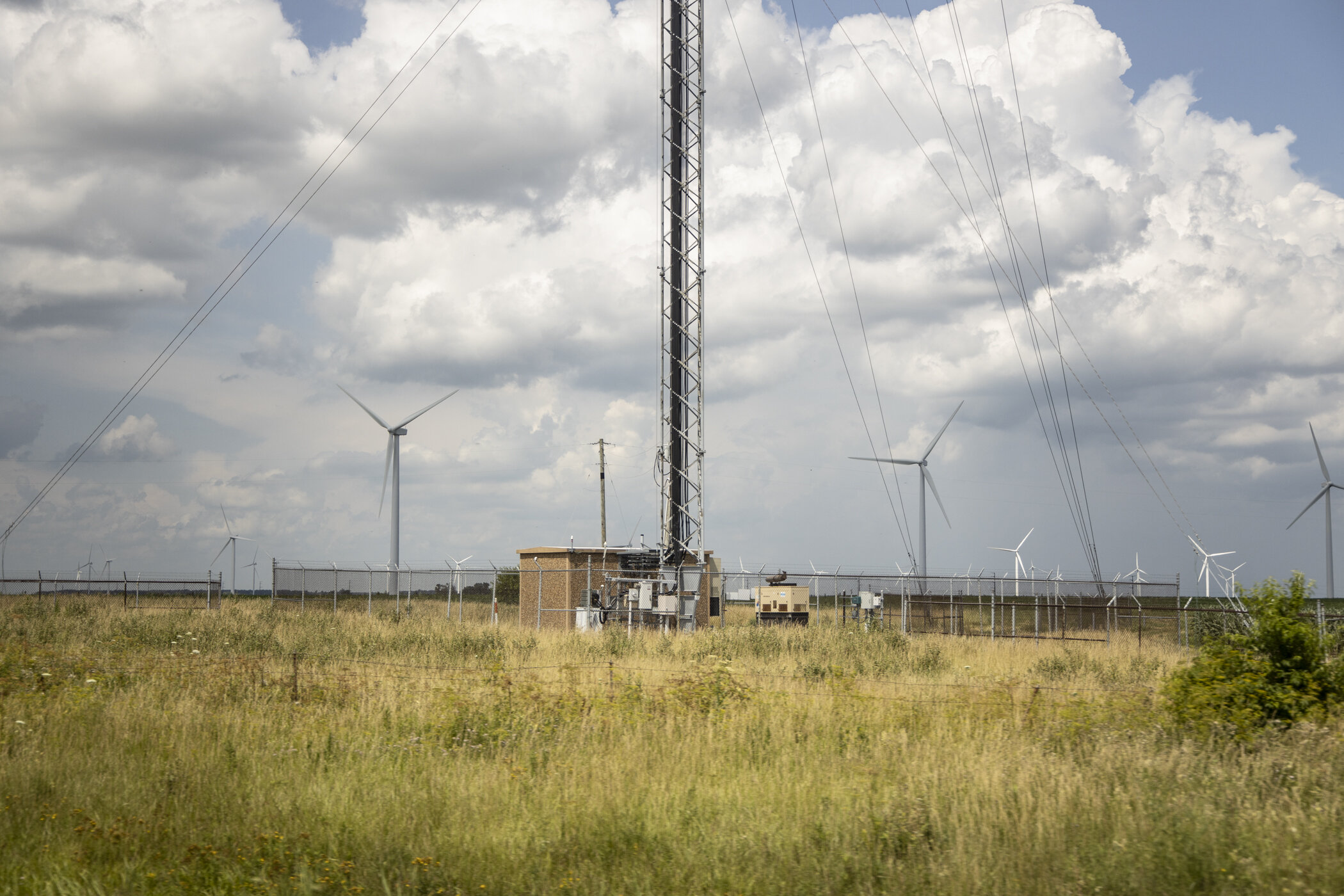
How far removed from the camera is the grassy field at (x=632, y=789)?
6621mm

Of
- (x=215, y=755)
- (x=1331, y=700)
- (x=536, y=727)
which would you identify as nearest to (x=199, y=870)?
(x=215, y=755)

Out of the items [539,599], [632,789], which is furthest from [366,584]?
[632,789]

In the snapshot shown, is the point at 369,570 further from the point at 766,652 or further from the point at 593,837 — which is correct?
the point at 593,837

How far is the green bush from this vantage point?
403 inches

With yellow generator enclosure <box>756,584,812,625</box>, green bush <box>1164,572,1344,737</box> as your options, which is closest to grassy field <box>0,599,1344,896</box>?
green bush <box>1164,572,1344,737</box>

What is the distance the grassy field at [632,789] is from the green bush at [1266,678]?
0.39 m

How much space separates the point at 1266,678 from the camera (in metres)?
10.6

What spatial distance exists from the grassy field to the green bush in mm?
393

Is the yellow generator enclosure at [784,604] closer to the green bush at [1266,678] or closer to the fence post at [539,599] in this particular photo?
the fence post at [539,599]

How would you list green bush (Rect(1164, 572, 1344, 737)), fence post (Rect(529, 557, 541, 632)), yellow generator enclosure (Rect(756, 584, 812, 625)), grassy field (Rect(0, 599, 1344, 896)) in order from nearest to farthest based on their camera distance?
grassy field (Rect(0, 599, 1344, 896)) < green bush (Rect(1164, 572, 1344, 737)) < fence post (Rect(529, 557, 541, 632)) < yellow generator enclosure (Rect(756, 584, 812, 625))

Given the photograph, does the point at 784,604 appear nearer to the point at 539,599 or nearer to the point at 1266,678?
the point at 539,599

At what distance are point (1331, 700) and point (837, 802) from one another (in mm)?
5864

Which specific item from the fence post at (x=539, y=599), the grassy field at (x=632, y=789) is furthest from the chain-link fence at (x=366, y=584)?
the grassy field at (x=632, y=789)

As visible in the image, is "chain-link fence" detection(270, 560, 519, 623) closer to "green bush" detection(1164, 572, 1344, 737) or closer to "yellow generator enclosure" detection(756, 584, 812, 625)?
"yellow generator enclosure" detection(756, 584, 812, 625)
